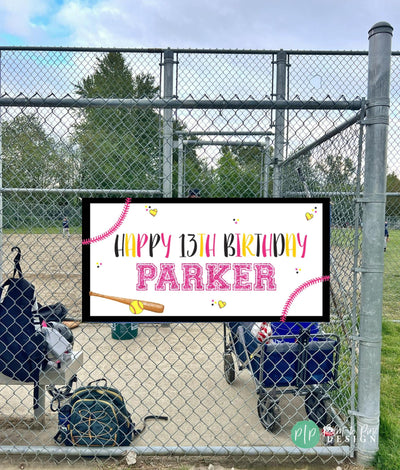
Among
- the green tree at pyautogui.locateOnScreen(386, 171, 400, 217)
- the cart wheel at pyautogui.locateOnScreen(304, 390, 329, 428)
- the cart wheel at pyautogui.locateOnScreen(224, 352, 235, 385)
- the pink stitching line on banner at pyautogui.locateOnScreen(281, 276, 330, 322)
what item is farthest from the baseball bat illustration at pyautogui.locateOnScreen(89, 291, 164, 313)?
the green tree at pyautogui.locateOnScreen(386, 171, 400, 217)

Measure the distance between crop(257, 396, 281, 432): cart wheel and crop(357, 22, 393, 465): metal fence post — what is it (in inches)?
26.5

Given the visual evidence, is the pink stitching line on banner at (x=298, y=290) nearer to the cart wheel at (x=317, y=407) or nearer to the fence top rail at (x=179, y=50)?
the cart wheel at (x=317, y=407)

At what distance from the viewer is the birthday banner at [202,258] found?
7.23 ft

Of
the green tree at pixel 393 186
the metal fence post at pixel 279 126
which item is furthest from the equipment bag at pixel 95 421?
the green tree at pixel 393 186

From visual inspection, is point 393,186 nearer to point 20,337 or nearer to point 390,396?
point 390,396

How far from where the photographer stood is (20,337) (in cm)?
266

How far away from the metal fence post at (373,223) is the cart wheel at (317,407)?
21.6 inches

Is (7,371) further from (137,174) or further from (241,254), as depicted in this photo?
(137,174)

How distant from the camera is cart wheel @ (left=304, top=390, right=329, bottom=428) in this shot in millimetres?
2896

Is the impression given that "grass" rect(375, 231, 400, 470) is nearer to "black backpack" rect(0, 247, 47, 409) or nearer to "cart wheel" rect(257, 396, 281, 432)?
"cart wheel" rect(257, 396, 281, 432)

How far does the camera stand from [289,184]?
480cm

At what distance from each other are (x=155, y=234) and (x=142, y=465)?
139 cm

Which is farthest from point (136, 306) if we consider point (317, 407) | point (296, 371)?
point (317, 407)

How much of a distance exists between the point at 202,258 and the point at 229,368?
182cm
